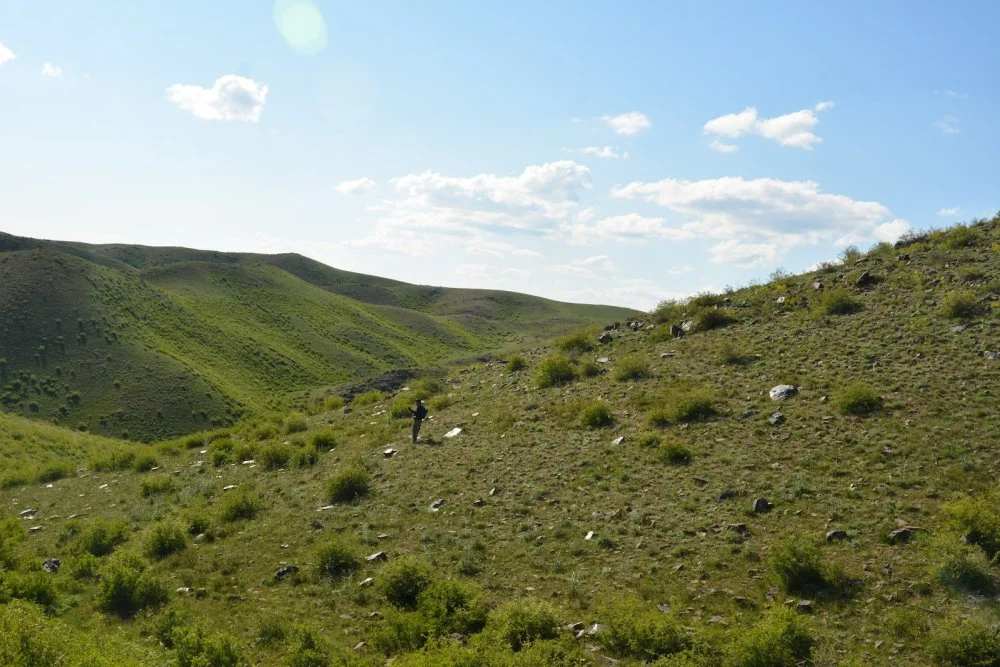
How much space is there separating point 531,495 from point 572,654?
19.9 feet

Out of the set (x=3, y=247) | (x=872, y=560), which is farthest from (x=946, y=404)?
(x=3, y=247)

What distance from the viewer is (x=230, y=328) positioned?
3354 inches

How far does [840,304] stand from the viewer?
74.3ft

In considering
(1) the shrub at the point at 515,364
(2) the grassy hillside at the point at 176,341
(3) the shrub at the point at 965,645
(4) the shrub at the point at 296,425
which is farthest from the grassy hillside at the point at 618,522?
(2) the grassy hillside at the point at 176,341

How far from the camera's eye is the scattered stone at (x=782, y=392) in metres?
17.1

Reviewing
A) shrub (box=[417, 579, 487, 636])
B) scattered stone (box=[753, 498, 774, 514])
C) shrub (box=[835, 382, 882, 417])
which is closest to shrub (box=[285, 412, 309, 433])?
shrub (box=[417, 579, 487, 636])

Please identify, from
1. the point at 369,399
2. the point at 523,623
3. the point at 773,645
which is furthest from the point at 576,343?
the point at 773,645

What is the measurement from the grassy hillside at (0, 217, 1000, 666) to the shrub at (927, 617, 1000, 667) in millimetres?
24

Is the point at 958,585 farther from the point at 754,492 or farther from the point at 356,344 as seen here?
the point at 356,344

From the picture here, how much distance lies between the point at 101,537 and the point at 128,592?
15.0 feet

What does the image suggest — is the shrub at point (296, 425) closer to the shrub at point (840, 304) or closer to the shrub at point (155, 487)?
the shrub at point (155, 487)

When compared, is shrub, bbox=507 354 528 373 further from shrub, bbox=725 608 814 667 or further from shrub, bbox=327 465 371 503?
shrub, bbox=725 608 814 667

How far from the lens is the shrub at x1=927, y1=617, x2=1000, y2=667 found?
24.8 feet

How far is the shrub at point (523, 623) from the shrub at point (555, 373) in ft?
47.5
